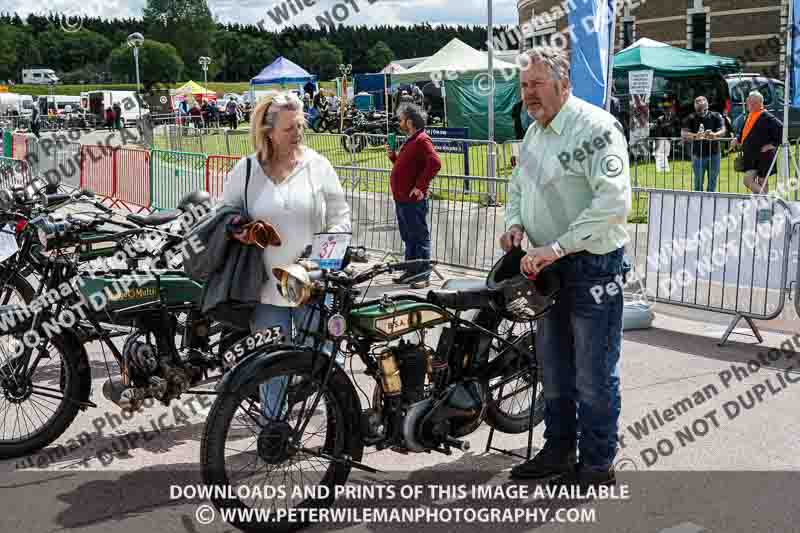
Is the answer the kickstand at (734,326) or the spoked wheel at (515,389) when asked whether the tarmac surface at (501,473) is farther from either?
the kickstand at (734,326)

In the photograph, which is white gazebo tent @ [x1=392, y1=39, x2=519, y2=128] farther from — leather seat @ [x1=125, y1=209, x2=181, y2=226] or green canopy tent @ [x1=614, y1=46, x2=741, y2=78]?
leather seat @ [x1=125, y1=209, x2=181, y2=226]

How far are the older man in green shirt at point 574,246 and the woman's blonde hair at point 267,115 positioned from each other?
1095 millimetres

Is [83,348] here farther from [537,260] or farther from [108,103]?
[108,103]

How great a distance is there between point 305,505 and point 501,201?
28.2 ft

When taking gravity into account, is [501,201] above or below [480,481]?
above

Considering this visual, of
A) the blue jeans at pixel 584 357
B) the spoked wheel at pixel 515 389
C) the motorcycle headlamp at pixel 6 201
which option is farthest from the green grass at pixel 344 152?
the blue jeans at pixel 584 357

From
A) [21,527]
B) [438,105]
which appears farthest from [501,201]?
[438,105]

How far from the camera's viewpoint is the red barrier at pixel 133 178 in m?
15.0

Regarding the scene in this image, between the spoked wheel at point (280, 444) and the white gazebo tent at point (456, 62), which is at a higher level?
the white gazebo tent at point (456, 62)

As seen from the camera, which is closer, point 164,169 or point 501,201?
point 501,201

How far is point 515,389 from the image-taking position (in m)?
4.93

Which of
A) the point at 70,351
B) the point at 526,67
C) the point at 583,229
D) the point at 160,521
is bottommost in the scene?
the point at 160,521

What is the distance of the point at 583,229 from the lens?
411 centimetres

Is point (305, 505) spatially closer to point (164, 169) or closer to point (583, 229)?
point (583, 229)
